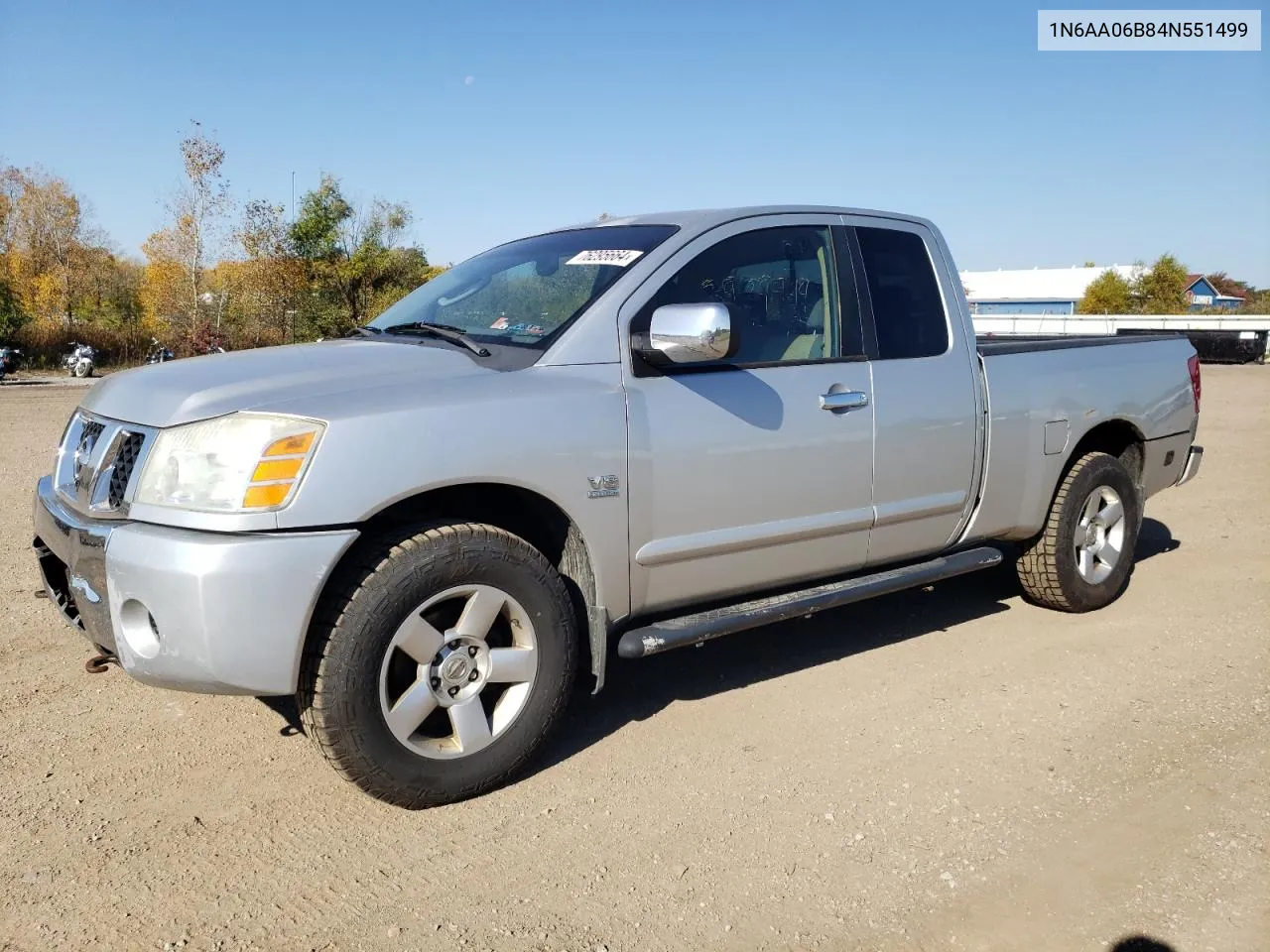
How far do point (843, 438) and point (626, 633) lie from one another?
1.16 meters

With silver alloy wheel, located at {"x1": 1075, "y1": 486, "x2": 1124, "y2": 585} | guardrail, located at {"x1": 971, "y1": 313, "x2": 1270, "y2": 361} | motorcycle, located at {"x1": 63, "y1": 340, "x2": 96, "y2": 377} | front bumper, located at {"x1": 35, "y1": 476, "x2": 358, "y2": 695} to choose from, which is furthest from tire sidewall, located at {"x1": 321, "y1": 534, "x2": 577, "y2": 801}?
guardrail, located at {"x1": 971, "y1": 313, "x2": 1270, "y2": 361}

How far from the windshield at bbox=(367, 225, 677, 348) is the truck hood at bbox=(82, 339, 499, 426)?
310 millimetres

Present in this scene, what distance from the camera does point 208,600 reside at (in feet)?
8.66

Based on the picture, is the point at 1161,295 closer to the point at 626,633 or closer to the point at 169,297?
the point at 169,297

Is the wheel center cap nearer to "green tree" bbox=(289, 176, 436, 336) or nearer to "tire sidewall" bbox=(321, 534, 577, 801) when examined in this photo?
"tire sidewall" bbox=(321, 534, 577, 801)

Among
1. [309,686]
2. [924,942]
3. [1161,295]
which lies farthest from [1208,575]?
[1161,295]

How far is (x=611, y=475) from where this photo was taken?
10.7 ft

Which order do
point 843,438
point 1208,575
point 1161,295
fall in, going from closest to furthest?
point 843,438 < point 1208,575 < point 1161,295

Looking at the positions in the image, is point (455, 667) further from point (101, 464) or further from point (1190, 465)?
point (1190, 465)

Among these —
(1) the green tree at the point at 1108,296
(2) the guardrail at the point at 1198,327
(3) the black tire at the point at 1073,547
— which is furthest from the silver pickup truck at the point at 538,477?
(1) the green tree at the point at 1108,296

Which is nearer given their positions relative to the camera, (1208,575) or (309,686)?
(309,686)

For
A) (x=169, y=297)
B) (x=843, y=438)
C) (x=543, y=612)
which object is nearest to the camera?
(x=543, y=612)

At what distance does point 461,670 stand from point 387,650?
0.27m

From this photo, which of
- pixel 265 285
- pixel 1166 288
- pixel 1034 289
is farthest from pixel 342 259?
pixel 1034 289
